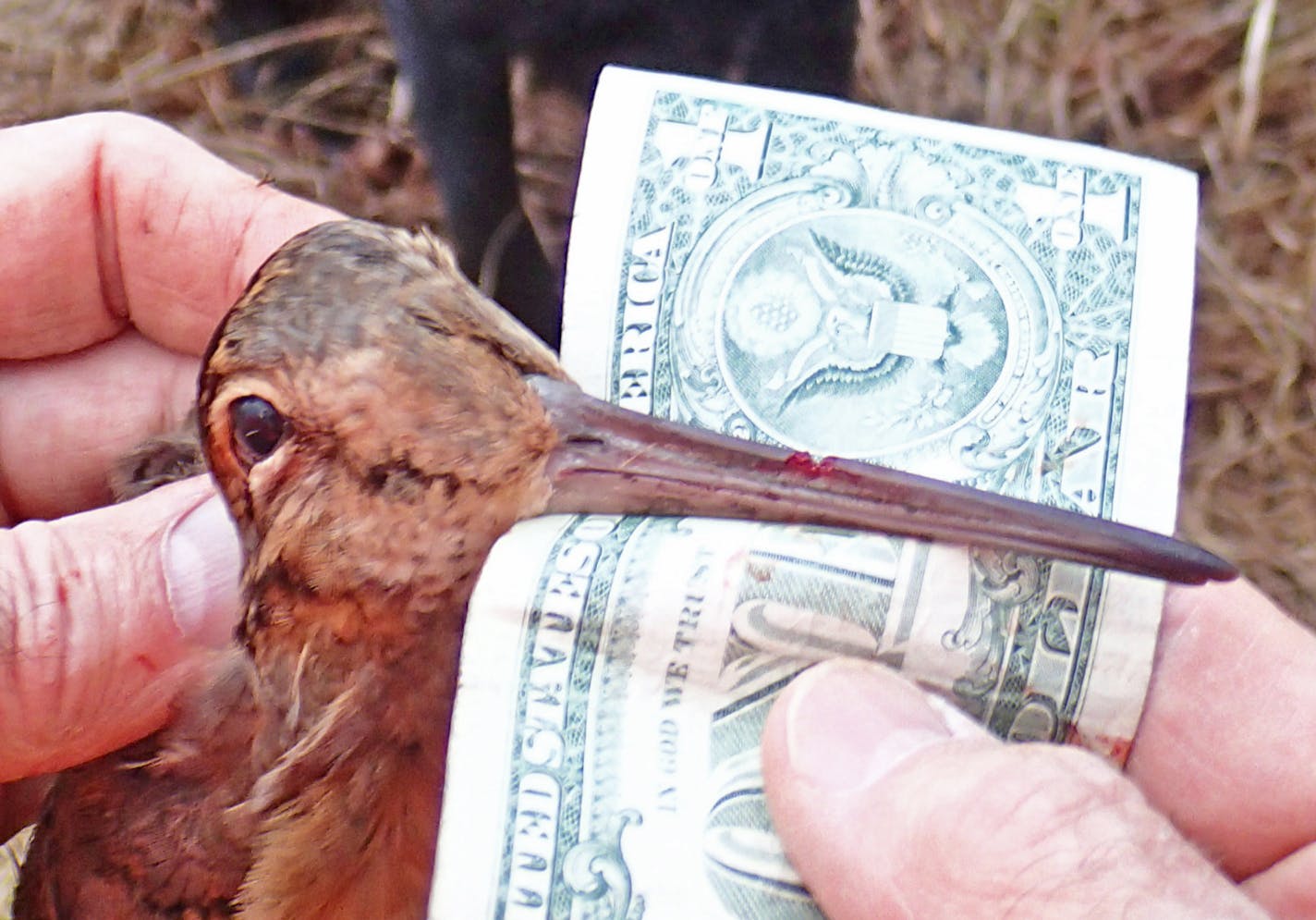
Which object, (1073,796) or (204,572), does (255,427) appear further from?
(1073,796)

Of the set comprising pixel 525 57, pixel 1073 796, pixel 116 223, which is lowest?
pixel 1073 796

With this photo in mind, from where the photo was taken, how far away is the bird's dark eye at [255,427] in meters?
1.27

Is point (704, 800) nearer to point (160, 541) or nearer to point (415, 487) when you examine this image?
point (415, 487)

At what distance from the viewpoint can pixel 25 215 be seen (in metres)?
1.86

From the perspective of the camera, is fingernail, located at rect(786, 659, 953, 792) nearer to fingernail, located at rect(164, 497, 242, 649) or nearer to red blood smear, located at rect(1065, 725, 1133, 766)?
red blood smear, located at rect(1065, 725, 1133, 766)

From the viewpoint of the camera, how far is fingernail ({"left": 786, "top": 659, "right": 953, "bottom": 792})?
1215 millimetres

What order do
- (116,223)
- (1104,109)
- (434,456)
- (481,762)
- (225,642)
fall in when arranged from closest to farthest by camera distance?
(434,456)
(481,762)
(225,642)
(116,223)
(1104,109)

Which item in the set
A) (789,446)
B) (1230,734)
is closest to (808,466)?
(789,446)

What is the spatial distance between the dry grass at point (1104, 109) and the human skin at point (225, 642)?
1079mm

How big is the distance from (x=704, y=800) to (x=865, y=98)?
6.94 ft

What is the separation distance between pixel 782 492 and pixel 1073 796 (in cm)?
38

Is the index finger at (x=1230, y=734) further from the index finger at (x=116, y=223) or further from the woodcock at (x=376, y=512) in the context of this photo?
the index finger at (x=116, y=223)

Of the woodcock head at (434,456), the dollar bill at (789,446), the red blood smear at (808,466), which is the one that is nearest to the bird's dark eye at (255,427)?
the woodcock head at (434,456)

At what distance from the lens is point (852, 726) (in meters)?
1.24
